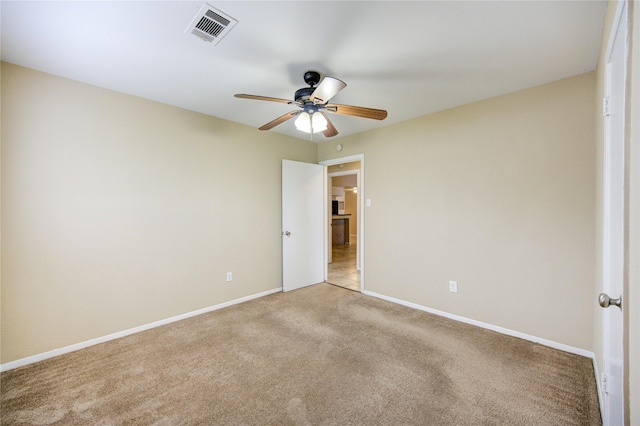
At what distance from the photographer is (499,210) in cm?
277

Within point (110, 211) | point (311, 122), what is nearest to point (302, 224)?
point (311, 122)

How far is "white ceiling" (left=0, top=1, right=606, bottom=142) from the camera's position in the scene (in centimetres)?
160

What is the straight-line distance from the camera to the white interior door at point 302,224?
4.20 metres

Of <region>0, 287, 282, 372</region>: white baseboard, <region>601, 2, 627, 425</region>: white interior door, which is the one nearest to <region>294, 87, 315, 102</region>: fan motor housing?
<region>601, 2, 627, 425</region>: white interior door

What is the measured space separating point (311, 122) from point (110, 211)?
86.6 inches

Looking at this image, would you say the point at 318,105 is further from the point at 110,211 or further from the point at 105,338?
the point at 105,338

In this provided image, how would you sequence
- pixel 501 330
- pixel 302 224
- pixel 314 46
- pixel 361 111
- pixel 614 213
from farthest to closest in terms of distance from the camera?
1. pixel 302 224
2. pixel 501 330
3. pixel 361 111
4. pixel 314 46
5. pixel 614 213

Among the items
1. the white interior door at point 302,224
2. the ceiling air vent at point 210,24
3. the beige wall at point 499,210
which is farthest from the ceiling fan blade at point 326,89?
the white interior door at point 302,224

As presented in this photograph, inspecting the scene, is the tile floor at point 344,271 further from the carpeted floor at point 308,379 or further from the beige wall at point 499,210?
the carpeted floor at point 308,379

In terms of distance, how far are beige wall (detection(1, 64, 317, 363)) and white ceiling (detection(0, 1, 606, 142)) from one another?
1.11 ft

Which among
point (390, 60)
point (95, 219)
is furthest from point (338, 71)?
point (95, 219)

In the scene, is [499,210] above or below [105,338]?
above

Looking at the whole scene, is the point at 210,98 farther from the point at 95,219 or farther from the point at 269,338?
the point at 269,338

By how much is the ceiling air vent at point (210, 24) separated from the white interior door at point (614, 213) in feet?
6.55
